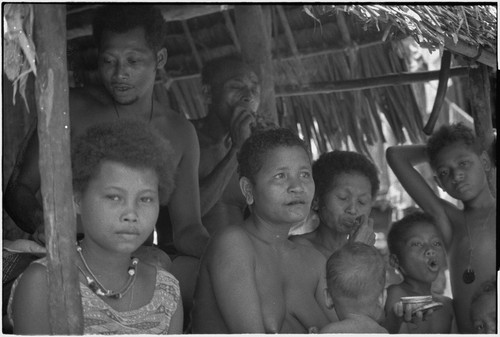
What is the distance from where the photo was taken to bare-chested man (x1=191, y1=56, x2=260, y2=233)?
15.4 ft

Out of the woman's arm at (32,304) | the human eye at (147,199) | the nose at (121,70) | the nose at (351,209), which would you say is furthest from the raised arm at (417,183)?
the woman's arm at (32,304)

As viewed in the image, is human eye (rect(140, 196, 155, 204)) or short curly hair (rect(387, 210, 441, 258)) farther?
short curly hair (rect(387, 210, 441, 258))

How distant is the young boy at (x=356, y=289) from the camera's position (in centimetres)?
324

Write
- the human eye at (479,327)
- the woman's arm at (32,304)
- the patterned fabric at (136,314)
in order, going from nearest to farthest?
the woman's arm at (32,304), the patterned fabric at (136,314), the human eye at (479,327)

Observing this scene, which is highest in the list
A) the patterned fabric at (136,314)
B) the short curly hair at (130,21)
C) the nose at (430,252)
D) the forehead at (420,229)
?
the short curly hair at (130,21)

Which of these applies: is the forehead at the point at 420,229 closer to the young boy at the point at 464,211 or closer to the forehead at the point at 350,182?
the young boy at the point at 464,211

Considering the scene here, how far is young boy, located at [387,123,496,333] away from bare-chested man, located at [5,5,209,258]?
51.4 inches

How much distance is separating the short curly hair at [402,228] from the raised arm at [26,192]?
1811 mm

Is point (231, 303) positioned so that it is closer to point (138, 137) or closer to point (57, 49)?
point (138, 137)

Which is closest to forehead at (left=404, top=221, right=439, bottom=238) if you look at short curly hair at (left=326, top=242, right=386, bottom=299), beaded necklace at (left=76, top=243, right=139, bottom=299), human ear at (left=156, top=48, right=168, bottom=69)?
short curly hair at (left=326, top=242, right=386, bottom=299)

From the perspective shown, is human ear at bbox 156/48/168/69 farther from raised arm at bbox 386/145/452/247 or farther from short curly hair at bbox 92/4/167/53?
raised arm at bbox 386/145/452/247

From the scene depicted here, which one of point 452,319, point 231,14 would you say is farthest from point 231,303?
point 231,14

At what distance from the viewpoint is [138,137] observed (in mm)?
3240

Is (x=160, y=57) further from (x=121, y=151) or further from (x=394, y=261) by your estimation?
(x=394, y=261)
